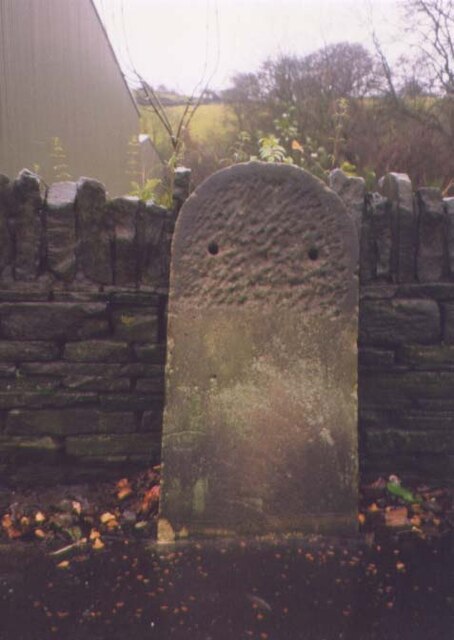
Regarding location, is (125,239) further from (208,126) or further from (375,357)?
Result: (208,126)

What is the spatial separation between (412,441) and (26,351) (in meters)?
1.84

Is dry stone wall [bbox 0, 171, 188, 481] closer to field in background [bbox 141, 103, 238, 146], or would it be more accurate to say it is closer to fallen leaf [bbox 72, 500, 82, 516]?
fallen leaf [bbox 72, 500, 82, 516]

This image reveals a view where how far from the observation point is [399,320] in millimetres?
3184

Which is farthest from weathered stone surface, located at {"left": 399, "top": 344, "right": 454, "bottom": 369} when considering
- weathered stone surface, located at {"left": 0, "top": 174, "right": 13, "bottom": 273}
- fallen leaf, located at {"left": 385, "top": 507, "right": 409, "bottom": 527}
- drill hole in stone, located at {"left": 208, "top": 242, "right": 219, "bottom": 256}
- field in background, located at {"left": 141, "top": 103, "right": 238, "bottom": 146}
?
field in background, located at {"left": 141, "top": 103, "right": 238, "bottom": 146}

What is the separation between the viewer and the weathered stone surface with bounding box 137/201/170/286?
3.17 m

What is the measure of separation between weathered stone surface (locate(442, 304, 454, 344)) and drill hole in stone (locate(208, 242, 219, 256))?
3.67 feet

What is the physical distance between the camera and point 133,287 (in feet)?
10.5

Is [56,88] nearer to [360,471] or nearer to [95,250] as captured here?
[95,250]

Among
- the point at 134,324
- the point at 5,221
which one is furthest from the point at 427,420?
the point at 5,221

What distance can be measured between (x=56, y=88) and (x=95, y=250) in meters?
5.24

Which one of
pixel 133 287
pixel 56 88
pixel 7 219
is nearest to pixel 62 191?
pixel 7 219

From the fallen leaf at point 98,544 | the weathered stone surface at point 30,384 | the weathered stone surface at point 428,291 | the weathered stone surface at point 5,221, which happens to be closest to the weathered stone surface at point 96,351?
the weathered stone surface at point 30,384

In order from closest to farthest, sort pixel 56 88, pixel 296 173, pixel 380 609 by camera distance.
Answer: pixel 380 609 → pixel 296 173 → pixel 56 88

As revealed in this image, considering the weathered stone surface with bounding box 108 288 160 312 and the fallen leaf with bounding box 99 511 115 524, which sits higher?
the weathered stone surface with bounding box 108 288 160 312
